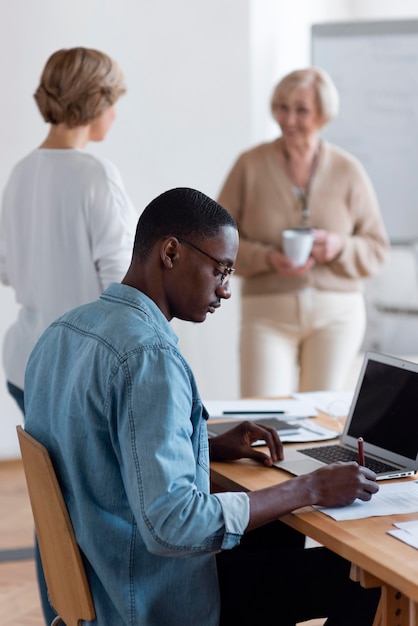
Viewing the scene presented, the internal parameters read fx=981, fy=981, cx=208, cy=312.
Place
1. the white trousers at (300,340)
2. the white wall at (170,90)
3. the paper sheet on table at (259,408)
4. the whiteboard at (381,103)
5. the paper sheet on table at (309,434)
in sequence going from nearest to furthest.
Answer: the paper sheet on table at (309,434) → the paper sheet on table at (259,408) → the white trousers at (300,340) → the white wall at (170,90) → the whiteboard at (381,103)

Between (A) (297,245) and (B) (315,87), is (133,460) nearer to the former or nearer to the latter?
(A) (297,245)

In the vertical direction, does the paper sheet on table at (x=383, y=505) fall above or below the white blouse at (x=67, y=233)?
below

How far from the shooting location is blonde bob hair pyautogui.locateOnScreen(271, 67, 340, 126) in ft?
11.1

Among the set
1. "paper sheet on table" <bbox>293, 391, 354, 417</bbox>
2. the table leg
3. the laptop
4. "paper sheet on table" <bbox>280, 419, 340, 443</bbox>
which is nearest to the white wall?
"paper sheet on table" <bbox>293, 391, 354, 417</bbox>

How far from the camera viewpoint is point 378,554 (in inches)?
59.1

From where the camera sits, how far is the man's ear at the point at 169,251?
1.56m

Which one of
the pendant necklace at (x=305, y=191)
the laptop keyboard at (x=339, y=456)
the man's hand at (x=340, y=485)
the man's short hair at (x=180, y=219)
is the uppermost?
the man's short hair at (x=180, y=219)

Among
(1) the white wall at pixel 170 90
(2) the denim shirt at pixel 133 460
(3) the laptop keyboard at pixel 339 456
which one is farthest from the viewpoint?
(1) the white wall at pixel 170 90

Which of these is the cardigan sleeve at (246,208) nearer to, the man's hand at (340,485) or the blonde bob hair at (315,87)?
the blonde bob hair at (315,87)

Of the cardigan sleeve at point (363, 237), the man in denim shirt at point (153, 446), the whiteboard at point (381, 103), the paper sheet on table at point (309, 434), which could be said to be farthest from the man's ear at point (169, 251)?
the whiteboard at point (381, 103)

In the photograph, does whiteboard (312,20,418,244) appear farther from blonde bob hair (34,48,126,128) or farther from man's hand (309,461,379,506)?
man's hand (309,461,379,506)

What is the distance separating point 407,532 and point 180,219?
2.05ft

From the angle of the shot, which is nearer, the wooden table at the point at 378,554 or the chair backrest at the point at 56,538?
the wooden table at the point at 378,554

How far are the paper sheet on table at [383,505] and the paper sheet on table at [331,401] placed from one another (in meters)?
0.64
